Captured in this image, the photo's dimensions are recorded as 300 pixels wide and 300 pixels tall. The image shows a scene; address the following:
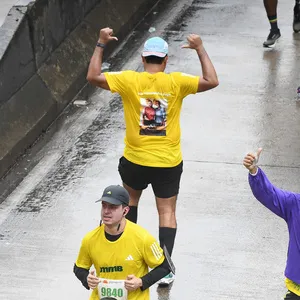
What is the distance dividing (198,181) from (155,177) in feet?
6.80

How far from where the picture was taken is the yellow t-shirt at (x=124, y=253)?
5.90m

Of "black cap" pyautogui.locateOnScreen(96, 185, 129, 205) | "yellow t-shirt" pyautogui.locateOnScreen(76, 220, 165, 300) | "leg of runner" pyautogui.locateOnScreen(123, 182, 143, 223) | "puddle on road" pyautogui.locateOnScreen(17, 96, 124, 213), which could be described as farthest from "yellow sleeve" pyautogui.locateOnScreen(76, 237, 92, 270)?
"puddle on road" pyautogui.locateOnScreen(17, 96, 124, 213)

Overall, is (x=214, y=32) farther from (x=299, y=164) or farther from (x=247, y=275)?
(x=247, y=275)

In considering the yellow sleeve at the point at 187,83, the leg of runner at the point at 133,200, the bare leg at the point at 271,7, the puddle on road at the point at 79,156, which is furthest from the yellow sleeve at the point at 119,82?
the bare leg at the point at 271,7

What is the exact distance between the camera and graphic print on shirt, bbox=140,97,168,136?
23.6 feet

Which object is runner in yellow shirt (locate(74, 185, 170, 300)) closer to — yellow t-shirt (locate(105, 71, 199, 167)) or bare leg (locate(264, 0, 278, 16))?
yellow t-shirt (locate(105, 71, 199, 167))

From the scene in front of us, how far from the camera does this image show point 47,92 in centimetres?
1079

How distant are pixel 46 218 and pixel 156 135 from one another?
184 centimetres

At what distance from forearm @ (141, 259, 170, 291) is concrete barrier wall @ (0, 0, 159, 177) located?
3.81 meters

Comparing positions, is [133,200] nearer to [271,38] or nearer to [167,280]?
[167,280]

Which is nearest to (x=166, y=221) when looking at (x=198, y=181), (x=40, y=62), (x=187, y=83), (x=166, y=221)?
(x=166, y=221)

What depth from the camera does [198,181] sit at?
30.8 feet

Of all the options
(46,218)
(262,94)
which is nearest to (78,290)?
(46,218)

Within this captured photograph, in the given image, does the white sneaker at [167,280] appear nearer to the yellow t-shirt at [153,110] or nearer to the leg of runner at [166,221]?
the leg of runner at [166,221]
